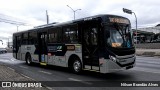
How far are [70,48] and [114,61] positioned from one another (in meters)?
3.47

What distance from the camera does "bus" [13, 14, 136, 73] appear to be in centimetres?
1079

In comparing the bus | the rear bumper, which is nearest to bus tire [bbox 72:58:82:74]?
the bus

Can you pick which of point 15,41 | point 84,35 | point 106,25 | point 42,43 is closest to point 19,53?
point 15,41

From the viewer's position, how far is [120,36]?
37.3ft

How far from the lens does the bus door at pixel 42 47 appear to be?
16380 mm

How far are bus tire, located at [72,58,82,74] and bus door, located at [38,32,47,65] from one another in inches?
148

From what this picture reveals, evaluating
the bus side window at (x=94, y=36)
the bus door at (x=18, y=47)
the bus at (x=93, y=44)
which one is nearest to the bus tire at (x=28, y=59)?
the bus door at (x=18, y=47)

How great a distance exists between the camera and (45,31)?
53.3 ft

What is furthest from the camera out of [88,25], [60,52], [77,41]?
[60,52]

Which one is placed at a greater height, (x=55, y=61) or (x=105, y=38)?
(x=105, y=38)

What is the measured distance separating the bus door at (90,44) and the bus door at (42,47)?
15.9ft

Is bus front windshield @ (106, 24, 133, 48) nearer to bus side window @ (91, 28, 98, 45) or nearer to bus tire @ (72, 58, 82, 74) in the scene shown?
bus side window @ (91, 28, 98, 45)

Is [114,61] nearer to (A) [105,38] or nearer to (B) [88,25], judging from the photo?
(A) [105,38]

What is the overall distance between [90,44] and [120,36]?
5.02 ft
